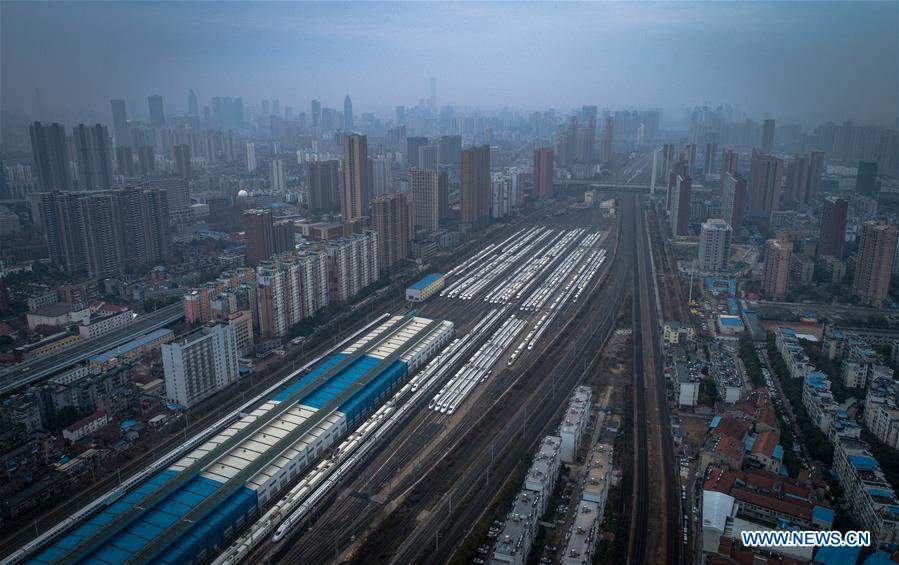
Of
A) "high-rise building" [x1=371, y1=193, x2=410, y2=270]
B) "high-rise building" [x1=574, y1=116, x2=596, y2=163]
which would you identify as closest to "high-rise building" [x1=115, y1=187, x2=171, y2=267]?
"high-rise building" [x1=371, y1=193, x2=410, y2=270]

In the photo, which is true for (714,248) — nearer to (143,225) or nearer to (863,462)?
(863,462)

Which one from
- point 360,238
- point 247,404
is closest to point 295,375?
point 247,404

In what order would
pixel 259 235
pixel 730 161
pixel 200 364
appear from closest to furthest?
pixel 200 364 < pixel 259 235 < pixel 730 161

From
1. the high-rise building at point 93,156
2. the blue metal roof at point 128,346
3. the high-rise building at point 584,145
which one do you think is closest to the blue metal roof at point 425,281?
the blue metal roof at point 128,346

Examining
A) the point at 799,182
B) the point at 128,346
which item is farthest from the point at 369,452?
the point at 799,182

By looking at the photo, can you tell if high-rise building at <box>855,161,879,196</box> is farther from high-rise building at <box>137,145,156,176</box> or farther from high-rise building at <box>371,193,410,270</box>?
high-rise building at <box>137,145,156,176</box>

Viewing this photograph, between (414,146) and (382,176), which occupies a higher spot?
(414,146)
